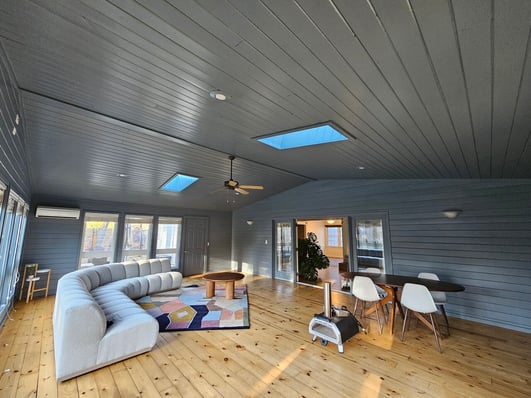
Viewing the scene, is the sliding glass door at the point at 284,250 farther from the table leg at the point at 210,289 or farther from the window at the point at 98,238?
the window at the point at 98,238

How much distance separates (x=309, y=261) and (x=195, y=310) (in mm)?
3935

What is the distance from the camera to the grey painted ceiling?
1234 millimetres

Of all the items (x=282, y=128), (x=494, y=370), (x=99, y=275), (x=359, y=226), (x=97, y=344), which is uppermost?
(x=282, y=128)

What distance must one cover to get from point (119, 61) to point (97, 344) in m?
3.06

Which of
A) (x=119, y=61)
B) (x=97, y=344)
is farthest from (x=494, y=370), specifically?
(x=119, y=61)

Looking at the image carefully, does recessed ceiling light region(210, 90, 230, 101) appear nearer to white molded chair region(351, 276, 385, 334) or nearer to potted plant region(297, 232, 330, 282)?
white molded chair region(351, 276, 385, 334)

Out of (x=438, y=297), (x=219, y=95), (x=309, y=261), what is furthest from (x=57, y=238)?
(x=438, y=297)

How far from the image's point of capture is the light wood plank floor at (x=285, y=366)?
2396 millimetres

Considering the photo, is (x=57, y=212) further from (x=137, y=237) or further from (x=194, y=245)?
(x=194, y=245)

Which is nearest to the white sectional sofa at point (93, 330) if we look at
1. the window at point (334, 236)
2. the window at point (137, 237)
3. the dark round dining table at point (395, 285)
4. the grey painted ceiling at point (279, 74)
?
the grey painted ceiling at point (279, 74)

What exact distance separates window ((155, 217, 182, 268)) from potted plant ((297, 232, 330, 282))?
433 cm

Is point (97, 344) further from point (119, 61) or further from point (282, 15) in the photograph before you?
point (282, 15)

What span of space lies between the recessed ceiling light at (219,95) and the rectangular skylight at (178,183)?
3672 millimetres

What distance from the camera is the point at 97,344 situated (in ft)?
8.89
